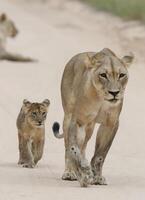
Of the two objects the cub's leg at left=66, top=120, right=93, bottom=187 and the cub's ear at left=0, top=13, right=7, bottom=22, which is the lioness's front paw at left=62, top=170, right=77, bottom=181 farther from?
the cub's ear at left=0, top=13, right=7, bottom=22

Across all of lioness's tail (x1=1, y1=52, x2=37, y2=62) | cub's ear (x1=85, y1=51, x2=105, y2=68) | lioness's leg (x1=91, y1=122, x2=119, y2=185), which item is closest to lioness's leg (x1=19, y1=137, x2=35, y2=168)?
lioness's leg (x1=91, y1=122, x2=119, y2=185)

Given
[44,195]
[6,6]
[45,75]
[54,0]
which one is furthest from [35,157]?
[54,0]

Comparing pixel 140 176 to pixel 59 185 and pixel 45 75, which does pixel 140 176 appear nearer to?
pixel 59 185

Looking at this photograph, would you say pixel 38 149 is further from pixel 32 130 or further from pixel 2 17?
pixel 2 17

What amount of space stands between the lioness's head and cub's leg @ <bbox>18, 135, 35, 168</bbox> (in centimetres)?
169

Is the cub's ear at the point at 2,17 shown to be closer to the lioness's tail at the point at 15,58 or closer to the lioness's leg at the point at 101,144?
the lioness's tail at the point at 15,58

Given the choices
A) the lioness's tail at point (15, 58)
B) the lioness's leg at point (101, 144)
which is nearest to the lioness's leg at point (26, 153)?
the lioness's leg at point (101, 144)

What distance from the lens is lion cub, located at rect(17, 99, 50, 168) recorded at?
10.9m

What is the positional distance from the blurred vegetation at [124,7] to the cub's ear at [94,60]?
18.6 metres

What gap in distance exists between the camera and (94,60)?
30.3ft

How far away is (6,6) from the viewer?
3347 cm

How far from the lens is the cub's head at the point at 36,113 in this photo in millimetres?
10969

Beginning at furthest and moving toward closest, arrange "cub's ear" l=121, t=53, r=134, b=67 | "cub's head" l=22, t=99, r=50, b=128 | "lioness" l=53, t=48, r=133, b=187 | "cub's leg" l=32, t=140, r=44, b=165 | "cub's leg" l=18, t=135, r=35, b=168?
1. "cub's head" l=22, t=99, r=50, b=128
2. "cub's leg" l=32, t=140, r=44, b=165
3. "cub's leg" l=18, t=135, r=35, b=168
4. "cub's ear" l=121, t=53, r=134, b=67
5. "lioness" l=53, t=48, r=133, b=187

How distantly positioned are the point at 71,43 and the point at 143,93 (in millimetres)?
8023
